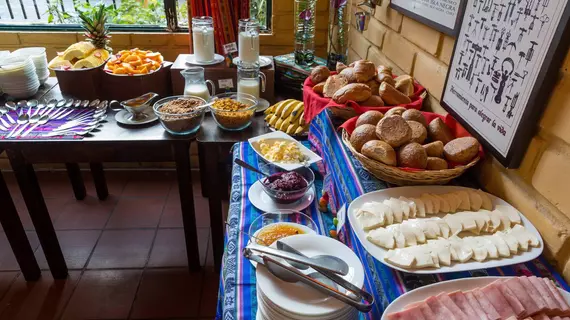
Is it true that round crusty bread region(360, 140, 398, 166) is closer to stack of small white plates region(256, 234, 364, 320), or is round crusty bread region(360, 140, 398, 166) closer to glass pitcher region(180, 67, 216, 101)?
stack of small white plates region(256, 234, 364, 320)

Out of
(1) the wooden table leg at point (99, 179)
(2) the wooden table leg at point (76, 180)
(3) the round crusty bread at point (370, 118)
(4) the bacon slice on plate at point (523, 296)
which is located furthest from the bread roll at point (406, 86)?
(2) the wooden table leg at point (76, 180)

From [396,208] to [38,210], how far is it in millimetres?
1511

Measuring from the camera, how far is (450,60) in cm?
102

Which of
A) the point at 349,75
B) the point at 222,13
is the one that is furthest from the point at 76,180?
the point at 349,75

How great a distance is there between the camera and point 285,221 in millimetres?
1011

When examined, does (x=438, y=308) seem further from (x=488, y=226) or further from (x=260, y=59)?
(x=260, y=59)

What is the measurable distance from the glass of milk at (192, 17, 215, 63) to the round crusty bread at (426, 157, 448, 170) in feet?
4.13

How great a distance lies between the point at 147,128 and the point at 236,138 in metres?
0.38

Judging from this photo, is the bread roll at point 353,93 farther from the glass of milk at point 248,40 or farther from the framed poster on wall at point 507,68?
the glass of milk at point 248,40

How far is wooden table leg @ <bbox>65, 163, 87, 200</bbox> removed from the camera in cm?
219

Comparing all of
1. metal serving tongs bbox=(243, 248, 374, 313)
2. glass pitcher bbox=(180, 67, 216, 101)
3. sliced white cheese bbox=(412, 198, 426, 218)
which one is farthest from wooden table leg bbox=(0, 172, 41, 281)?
sliced white cheese bbox=(412, 198, 426, 218)

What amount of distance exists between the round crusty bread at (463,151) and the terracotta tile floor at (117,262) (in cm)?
119

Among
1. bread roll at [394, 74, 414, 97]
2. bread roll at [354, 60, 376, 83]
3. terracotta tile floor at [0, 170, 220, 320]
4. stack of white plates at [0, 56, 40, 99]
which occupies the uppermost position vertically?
bread roll at [354, 60, 376, 83]

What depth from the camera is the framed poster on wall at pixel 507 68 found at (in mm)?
691
